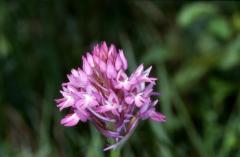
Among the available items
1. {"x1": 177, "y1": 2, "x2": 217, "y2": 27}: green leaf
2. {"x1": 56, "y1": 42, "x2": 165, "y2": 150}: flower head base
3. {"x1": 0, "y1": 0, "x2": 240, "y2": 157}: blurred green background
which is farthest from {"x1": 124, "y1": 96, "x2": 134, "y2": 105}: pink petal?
{"x1": 177, "y1": 2, "x2": 217, "y2": 27}: green leaf

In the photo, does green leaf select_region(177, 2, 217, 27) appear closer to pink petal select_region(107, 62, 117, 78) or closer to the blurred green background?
the blurred green background

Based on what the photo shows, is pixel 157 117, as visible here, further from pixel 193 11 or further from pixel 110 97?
pixel 193 11

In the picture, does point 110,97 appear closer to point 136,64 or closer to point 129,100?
point 129,100

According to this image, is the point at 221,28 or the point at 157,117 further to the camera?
the point at 221,28

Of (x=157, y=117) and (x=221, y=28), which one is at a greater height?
(x=221, y=28)

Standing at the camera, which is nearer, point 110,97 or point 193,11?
point 110,97

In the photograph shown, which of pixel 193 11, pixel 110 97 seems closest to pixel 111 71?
pixel 110 97

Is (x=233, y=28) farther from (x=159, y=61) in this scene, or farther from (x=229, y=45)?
(x=159, y=61)

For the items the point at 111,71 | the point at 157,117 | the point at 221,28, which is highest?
the point at 221,28

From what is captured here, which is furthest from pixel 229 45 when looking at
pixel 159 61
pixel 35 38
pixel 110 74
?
pixel 110 74
